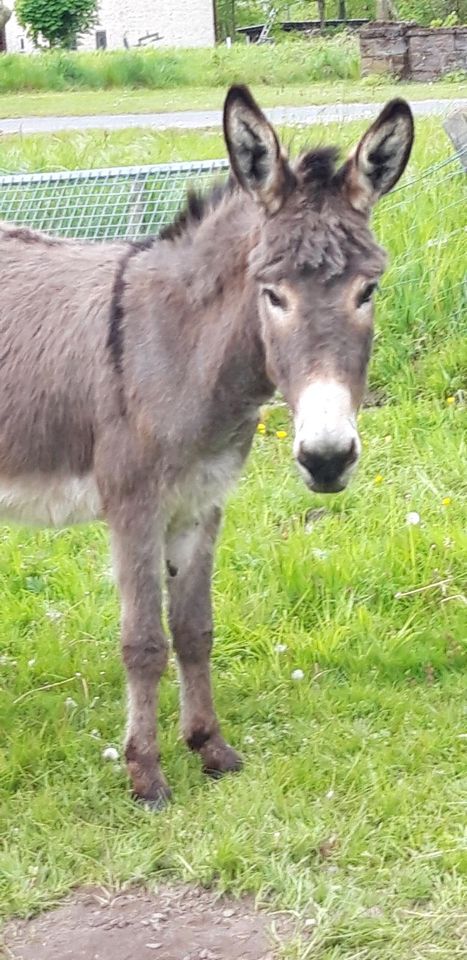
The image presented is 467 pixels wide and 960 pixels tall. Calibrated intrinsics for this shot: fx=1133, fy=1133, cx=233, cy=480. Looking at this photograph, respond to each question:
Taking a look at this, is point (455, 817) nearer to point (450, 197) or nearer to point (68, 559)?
point (68, 559)

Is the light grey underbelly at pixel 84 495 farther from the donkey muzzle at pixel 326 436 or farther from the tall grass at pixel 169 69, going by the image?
the tall grass at pixel 169 69

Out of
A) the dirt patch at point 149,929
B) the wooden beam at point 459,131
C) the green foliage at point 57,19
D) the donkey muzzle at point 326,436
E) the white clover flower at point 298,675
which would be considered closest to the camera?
the donkey muzzle at point 326,436

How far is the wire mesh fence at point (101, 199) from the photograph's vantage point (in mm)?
5781

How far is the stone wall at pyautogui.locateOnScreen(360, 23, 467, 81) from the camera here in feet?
58.9

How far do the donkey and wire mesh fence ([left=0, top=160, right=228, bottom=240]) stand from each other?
2.16m

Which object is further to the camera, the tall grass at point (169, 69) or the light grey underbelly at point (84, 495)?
the tall grass at point (169, 69)

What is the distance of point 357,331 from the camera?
2674 millimetres

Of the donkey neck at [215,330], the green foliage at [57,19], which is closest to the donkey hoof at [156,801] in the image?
the donkey neck at [215,330]

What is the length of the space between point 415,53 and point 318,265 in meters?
16.7

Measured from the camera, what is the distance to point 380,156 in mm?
2812

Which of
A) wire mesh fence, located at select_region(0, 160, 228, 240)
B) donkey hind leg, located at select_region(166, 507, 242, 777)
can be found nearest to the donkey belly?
donkey hind leg, located at select_region(166, 507, 242, 777)

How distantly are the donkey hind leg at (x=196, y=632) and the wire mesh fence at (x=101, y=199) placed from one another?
8.87 ft

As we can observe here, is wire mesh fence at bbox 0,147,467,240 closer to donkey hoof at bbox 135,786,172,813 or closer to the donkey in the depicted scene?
the donkey

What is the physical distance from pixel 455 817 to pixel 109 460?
138cm
